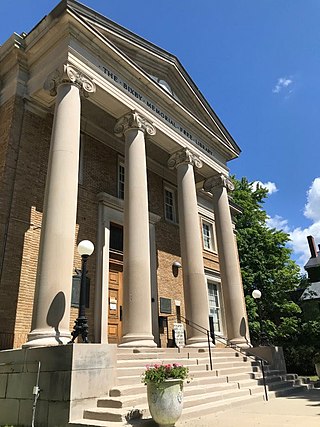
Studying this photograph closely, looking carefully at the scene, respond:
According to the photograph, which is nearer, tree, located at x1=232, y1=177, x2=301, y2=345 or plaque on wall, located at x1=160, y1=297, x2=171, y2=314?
plaque on wall, located at x1=160, y1=297, x2=171, y2=314

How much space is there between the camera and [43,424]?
6.20 metres

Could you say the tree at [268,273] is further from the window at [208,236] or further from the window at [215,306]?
the window at [215,306]

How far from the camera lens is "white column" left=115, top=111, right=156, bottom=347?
30.7 feet

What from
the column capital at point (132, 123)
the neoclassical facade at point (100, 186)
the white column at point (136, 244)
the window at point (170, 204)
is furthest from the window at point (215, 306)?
the column capital at point (132, 123)

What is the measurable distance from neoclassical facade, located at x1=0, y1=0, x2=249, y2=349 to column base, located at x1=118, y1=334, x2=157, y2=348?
32 millimetres

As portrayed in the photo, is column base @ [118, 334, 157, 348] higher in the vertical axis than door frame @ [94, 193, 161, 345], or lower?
lower

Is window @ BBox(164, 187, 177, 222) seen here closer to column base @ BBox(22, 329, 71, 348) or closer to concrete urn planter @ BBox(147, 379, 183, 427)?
column base @ BBox(22, 329, 71, 348)

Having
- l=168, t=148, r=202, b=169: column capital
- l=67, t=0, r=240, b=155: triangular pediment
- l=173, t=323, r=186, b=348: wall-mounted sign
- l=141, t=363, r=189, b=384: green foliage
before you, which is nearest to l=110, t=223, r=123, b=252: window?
l=168, t=148, r=202, b=169: column capital

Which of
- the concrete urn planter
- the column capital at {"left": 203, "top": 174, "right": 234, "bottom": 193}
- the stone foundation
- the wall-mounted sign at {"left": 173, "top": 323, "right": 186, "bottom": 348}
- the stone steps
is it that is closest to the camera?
the concrete urn planter

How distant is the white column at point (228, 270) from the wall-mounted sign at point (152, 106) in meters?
1.66

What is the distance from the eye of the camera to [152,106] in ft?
43.4

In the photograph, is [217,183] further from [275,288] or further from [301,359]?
[301,359]

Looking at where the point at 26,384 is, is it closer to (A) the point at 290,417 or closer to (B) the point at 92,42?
(A) the point at 290,417

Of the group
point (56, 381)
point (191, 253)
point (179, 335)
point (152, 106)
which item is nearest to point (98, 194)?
point (152, 106)
